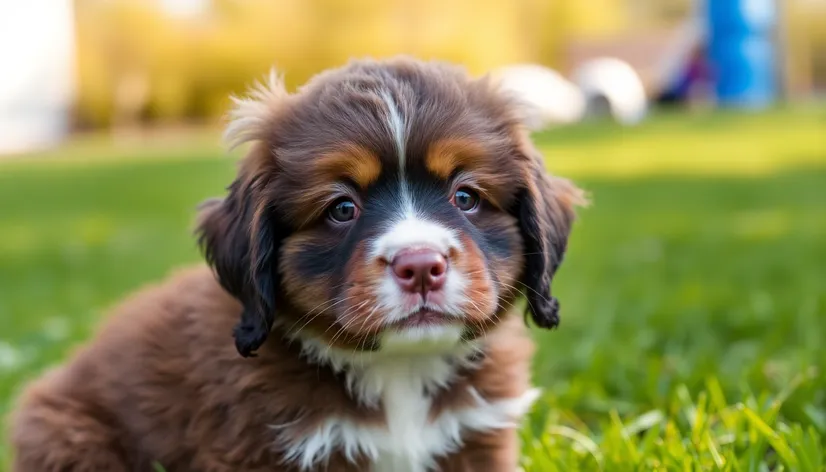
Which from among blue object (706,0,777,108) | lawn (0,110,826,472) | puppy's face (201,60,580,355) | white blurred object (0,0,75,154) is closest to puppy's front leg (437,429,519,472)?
lawn (0,110,826,472)

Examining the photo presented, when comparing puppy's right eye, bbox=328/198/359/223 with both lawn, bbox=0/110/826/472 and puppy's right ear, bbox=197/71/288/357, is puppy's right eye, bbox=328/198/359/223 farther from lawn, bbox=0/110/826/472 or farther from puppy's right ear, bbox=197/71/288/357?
lawn, bbox=0/110/826/472

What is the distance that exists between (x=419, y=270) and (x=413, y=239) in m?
0.10

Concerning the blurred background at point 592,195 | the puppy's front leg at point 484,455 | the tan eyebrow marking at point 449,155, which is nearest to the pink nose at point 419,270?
the tan eyebrow marking at point 449,155

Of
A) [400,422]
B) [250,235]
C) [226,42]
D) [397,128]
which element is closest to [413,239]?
[397,128]

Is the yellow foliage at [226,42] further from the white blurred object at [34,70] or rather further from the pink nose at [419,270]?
the pink nose at [419,270]

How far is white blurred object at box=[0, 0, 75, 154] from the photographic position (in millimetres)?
32156

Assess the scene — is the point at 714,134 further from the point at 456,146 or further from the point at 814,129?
the point at 456,146

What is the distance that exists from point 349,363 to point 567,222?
867 mm

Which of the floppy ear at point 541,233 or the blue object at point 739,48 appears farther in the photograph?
the blue object at point 739,48

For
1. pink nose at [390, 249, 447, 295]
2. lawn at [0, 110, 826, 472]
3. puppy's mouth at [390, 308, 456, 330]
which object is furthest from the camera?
lawn at [0, 110, 826, 472]

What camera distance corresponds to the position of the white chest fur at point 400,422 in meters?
2.82

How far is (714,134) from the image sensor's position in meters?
17.3

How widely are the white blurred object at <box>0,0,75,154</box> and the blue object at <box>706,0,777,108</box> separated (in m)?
21.9

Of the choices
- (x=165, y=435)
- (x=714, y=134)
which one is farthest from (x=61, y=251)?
(x=714, y=134)
